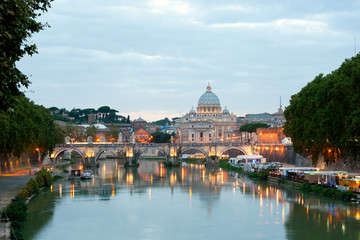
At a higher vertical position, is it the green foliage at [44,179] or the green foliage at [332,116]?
the green foliage at [332,116]

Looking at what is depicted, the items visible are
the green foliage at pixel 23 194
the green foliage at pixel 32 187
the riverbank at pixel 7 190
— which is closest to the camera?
the riverbank at pixel 7 190

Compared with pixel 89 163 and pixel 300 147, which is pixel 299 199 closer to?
pixel 300 147

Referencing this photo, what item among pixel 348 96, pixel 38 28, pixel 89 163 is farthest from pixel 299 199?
pixel 89 163

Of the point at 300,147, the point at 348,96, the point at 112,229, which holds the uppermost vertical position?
the point at 348,96

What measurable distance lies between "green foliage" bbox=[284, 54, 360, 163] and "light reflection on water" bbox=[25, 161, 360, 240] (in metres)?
5.62

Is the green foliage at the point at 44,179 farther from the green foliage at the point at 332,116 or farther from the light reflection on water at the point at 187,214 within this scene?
the green foliage at the point at 332,116

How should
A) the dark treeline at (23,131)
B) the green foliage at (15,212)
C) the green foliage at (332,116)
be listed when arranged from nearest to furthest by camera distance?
1. the green foliage at (15,212)
2. the green foliage at (332,116)
3. the dark treeline at (23,131)

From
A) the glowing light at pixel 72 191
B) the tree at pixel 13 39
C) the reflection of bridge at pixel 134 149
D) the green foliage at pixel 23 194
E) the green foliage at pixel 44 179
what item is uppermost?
the tree at pixel 13 39

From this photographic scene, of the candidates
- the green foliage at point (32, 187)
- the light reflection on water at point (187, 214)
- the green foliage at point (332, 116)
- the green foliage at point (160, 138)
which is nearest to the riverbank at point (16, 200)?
the green foliage at point (32, 187)

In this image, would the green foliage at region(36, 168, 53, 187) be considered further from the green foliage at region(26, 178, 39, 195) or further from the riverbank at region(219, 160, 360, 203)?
the riverbank at region(219, 160, 360, 203)

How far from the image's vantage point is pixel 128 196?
53.7 meters

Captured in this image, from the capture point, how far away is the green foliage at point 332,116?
4581cm

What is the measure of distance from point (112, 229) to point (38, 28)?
55.4 feet

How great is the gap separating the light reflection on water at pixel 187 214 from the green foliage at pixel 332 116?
5624 millimetres
